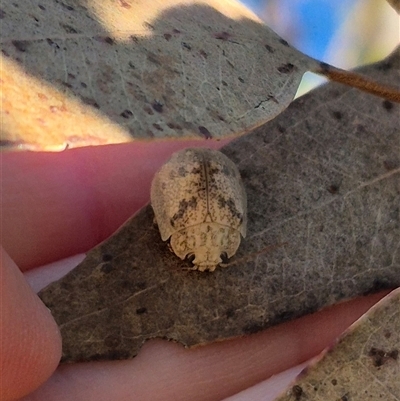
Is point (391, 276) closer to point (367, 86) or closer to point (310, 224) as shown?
point (310, 224)

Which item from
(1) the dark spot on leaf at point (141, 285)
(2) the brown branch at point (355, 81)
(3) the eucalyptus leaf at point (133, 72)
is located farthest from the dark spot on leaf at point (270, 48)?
(1) the dark spot on leaf at point (141, 285)

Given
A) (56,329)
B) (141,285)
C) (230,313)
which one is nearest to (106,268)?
(141,285)

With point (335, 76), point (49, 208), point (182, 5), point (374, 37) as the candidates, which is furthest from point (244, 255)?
point (374, 37)

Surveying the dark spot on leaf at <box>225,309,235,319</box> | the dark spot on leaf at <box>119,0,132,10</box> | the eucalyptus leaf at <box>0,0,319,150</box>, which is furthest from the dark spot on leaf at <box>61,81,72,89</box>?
the dark spot on leaf at <box>225,309,235,319</box>

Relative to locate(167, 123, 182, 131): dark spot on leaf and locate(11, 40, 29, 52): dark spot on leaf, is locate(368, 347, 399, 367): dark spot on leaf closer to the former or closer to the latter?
locate(167, 123, 182, 131): dark spot on leaf

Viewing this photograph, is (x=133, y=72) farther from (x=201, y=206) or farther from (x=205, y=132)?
(x=201, y=206)

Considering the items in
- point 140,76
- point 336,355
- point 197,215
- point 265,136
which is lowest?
point 197,215

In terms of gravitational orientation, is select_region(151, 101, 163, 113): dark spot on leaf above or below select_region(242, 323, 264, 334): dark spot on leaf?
above
